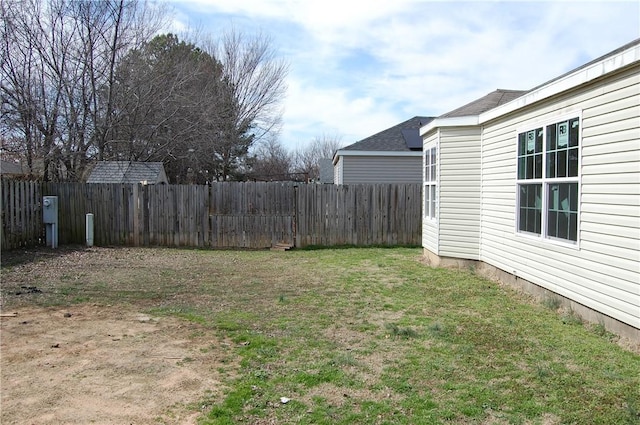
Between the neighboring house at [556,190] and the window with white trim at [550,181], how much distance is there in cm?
1

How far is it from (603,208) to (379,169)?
1275 centimetres

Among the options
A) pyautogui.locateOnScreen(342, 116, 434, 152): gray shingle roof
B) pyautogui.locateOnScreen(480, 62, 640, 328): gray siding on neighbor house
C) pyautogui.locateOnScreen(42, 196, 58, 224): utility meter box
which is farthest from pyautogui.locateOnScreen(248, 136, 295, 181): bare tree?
pyautogui.locateOnScreen(480, 62, 640, 328): gray siding on neighbor house

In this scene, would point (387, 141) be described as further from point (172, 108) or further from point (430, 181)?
point (172, 108)

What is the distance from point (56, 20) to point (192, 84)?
904cm

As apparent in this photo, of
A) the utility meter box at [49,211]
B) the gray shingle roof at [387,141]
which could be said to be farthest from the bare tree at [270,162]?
the utility meter box at [49,211]

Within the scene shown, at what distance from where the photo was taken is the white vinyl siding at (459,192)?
887 cm

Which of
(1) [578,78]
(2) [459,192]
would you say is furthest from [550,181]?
(2) [459,192]

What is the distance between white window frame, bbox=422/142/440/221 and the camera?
9562mm

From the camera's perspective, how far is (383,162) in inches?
693

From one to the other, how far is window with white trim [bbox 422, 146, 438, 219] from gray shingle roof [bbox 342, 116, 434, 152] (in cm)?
685

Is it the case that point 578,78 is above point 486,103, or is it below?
below

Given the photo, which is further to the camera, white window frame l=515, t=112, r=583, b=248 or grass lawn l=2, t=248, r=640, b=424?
white window frame l=515, t=112, r=583, b=248

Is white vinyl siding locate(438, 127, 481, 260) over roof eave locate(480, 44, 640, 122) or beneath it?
beneath

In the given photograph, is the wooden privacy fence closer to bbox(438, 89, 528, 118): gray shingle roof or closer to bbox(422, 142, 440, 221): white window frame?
bbox(422, 142, 440, 221): white window frame
